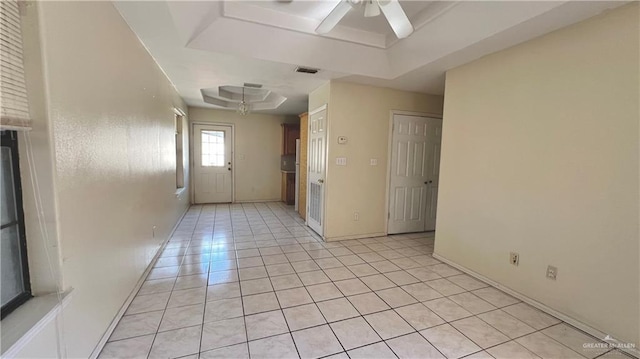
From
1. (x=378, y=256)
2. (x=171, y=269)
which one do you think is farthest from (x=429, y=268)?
(x=171, y=269)

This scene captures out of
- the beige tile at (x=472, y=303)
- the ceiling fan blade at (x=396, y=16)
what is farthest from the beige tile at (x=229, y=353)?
the ceiling fan blade at (x=396, y=16)

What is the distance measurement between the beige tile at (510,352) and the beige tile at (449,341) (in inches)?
4.1

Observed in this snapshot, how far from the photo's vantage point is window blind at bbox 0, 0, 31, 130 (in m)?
1.03

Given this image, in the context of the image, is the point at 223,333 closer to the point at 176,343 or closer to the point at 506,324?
the point at 176,343

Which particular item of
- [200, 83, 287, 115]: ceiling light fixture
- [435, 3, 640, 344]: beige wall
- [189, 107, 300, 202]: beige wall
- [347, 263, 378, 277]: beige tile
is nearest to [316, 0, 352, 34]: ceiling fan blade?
[435, 3, 640, 344]: beige wall

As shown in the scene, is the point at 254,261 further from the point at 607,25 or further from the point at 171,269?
the point at 607,25

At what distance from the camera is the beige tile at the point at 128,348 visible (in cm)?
159

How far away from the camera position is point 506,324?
6.55 feet

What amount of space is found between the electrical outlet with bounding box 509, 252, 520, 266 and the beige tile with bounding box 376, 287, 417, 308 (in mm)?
980

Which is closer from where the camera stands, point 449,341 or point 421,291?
point 449,341

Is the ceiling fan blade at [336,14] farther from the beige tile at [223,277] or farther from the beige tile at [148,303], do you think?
the beige tile at [148,303]

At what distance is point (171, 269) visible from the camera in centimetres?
Result: 277

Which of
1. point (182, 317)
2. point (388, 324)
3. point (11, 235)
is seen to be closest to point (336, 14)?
point (11, 235)

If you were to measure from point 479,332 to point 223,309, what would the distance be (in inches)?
75.9
